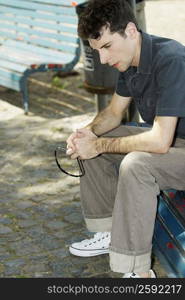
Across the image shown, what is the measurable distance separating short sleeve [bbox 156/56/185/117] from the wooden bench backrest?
3821 millimetres

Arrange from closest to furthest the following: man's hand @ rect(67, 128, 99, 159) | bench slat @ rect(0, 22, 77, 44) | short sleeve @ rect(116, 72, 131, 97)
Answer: man's hand @ rect(67, 128, 99, 159), short sleeve @ rect(116, 72, 131, 97), bench slat @ rect(0, 22, 77, 44)

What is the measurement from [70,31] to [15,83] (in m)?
0.89

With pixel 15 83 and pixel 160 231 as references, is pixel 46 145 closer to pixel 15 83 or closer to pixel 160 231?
pixel 15 83

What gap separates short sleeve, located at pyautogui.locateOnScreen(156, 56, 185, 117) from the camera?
11.8 ft

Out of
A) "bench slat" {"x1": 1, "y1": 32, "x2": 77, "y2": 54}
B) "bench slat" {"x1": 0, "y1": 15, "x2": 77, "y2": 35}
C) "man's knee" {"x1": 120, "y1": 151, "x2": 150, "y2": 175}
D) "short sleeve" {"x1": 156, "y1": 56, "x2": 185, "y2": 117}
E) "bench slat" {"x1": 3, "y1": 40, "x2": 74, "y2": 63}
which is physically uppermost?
"short sleeve" {"x1": 156, "y1": 56, "x2": 185, "y2": 117}

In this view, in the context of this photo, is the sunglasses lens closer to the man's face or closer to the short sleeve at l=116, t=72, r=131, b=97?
the short sleeve at l=116, t=72, r=131, b=97

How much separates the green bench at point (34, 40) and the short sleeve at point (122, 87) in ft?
9.86

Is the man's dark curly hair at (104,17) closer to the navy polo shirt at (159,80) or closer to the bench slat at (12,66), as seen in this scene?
the navy polo shirt at (159,80)

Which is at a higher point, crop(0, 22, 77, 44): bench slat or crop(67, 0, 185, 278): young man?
crop(67, 0, 185, 278): young man

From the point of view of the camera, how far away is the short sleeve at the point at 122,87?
4.22 m

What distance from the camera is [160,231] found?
154 inches

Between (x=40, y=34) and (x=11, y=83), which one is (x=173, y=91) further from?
(x=40, y=34)

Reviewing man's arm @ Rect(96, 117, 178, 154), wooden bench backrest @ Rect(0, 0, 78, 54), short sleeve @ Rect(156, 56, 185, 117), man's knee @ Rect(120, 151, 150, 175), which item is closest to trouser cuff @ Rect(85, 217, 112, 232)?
man's arm @ Rect(96, 117, 178, 154)

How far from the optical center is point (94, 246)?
171 inches
